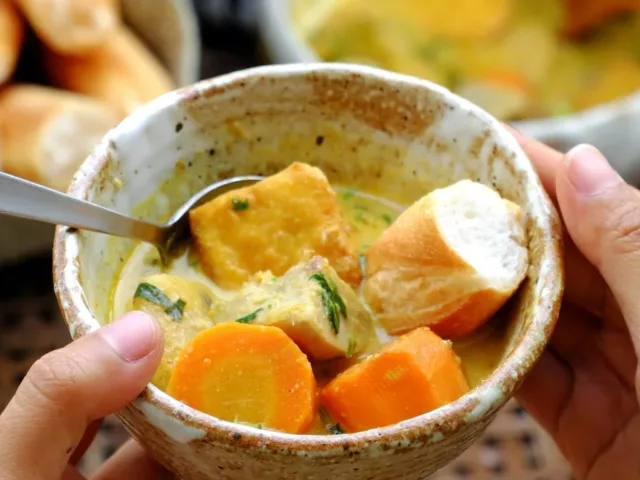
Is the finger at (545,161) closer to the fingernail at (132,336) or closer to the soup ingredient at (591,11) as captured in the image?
the fingernail at (132,336)

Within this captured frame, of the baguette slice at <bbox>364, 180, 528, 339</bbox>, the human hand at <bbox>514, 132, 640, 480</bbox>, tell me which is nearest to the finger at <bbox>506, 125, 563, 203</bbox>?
the human hand at <bbox>514, 132, 640, 480</bbox>

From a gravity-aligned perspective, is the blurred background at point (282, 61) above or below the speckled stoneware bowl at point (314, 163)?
below

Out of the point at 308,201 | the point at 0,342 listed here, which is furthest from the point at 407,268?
the point at 0,342

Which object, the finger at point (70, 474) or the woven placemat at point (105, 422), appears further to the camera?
the woven placemat at point (105, 422)

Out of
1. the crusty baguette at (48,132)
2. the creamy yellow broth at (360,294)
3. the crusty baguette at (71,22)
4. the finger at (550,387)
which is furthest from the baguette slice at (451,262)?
the crusty baguette at (71,22)

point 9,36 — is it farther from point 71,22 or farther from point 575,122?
point 575,122

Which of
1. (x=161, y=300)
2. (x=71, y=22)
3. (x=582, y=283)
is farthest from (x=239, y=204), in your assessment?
(x=71, y=22)

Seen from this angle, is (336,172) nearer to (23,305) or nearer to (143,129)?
(143,129)
